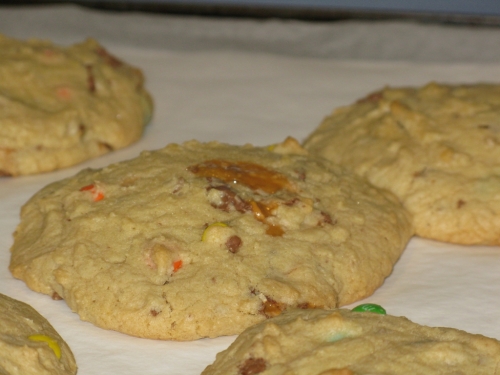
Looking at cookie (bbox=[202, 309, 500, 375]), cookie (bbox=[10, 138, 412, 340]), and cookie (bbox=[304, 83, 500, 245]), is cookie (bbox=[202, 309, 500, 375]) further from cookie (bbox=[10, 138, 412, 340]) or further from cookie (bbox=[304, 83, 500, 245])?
cookie (bbox=[304, 83, 500, 245])

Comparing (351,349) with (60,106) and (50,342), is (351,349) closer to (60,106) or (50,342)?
(50,342)

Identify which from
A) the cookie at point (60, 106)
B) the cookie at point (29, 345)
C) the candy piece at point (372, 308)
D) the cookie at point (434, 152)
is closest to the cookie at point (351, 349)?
the candy piece at point (372, 308)

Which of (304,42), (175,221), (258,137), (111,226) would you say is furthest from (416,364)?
(304,42)

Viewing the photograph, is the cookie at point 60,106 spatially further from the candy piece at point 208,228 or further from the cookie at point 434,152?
the candy piece at point 208,228

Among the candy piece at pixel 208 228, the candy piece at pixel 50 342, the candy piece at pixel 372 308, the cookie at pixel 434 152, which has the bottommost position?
the candy piece at pixel 50 342

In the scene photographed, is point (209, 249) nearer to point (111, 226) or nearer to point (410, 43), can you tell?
point (111, 226)

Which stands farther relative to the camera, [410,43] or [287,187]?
[410,43]
